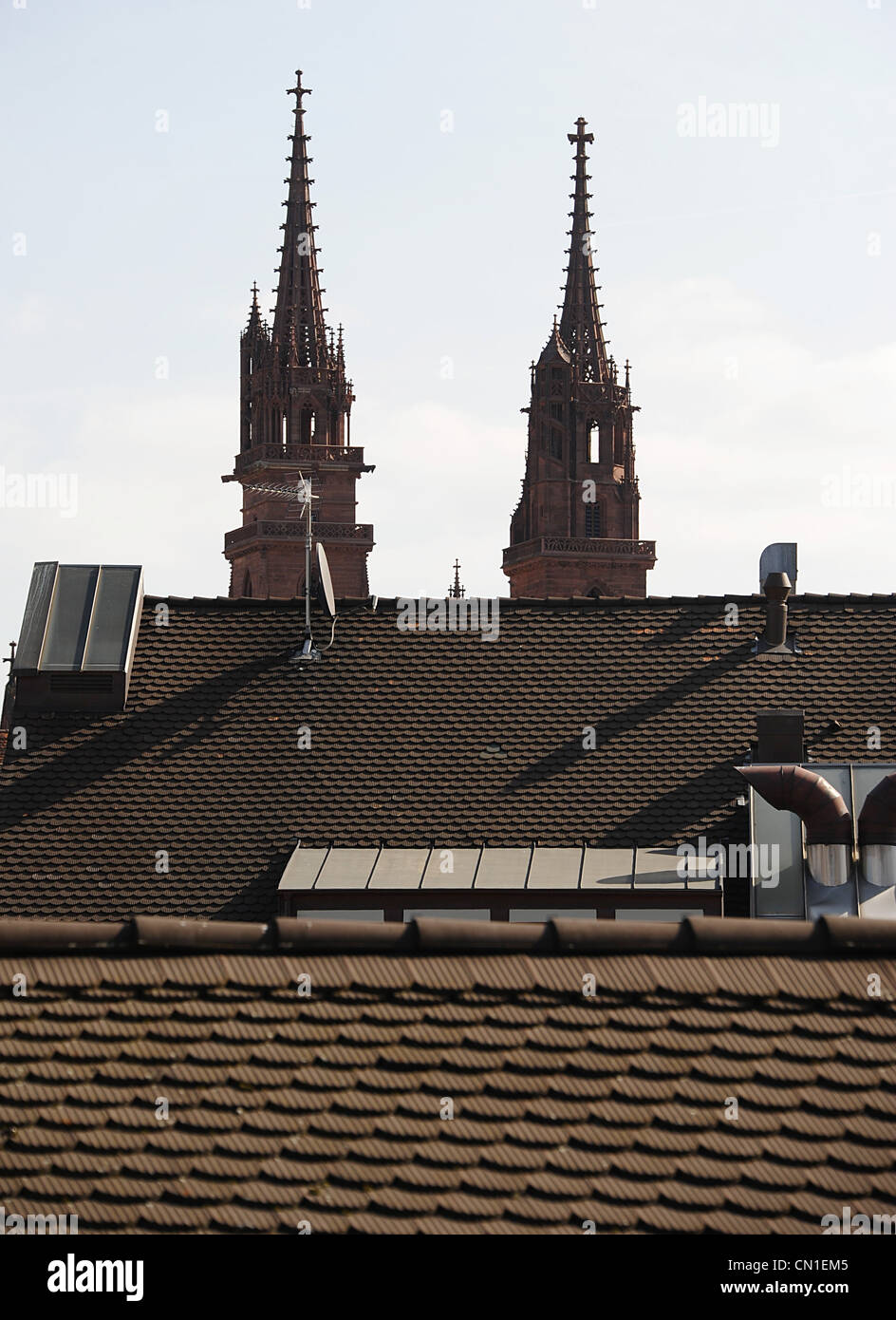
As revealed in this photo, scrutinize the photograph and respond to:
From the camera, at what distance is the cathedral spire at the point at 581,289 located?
3735 inches

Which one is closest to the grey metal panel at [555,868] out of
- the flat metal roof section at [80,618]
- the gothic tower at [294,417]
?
the flat metal roof section at [80,618]

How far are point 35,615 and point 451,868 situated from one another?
704 cm

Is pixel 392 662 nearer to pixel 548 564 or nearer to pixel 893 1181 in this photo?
pixel 893 1181

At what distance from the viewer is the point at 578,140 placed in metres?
95.4

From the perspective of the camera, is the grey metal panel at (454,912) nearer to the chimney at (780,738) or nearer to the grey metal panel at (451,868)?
the grey metal panel at (451,868)

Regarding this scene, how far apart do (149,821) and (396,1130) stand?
1473cm

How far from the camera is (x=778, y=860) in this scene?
20.2 m

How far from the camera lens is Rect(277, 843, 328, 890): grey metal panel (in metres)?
19.6

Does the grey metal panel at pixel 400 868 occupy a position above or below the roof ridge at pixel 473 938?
above

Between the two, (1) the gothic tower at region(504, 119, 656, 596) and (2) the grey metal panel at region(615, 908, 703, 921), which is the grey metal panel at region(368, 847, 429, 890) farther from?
(1) the gothic tower at region(504, 119, 656, 596)

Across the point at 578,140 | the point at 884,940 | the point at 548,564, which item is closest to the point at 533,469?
the point at 548,564

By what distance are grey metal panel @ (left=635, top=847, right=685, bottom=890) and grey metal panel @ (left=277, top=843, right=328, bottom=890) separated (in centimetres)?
317

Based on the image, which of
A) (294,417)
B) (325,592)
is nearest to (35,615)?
(325,592)

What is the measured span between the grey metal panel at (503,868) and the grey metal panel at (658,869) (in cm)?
112
